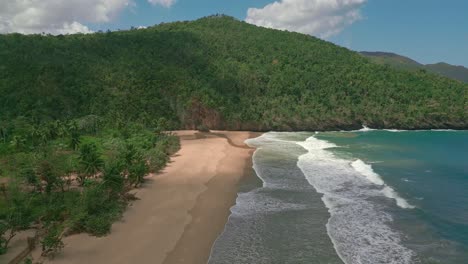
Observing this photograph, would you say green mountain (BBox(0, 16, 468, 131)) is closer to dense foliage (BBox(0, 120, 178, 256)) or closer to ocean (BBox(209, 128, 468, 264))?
dense foliage (BBox(0, 120, 178, 256))

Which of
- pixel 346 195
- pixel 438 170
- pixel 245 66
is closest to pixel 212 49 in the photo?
pixel 245 66

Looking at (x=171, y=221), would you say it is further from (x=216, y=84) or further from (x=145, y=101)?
(x=216, y=84)

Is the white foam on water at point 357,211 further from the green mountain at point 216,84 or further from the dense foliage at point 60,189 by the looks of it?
the green mountain at point 216,84

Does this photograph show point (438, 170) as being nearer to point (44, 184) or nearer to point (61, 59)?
point (44, 184)

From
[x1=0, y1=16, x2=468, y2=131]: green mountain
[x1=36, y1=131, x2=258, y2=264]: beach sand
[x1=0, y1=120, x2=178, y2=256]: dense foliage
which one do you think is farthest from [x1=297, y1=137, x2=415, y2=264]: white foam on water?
[x1=0, y1=16, x2=468, y2=131]: green mountain

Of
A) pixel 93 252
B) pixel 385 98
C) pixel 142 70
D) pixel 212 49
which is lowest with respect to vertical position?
pixel 93 252

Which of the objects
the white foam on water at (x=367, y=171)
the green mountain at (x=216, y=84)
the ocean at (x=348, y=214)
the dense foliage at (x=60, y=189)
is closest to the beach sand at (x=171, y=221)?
the dense foliage at (x=60, y=189)
